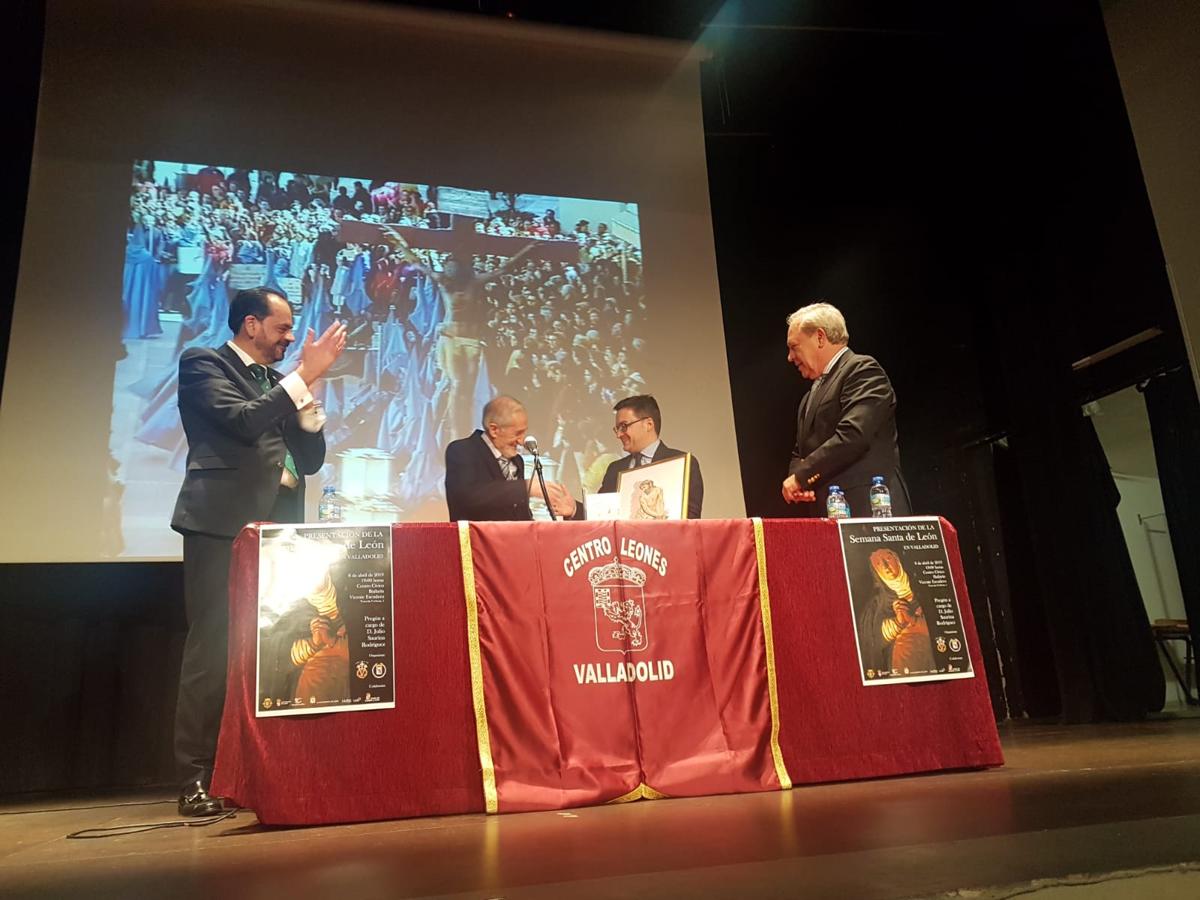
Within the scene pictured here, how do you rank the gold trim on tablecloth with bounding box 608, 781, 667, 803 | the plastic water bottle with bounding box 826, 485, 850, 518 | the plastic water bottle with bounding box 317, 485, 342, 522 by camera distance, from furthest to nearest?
the plastic water bottle with bounding box 826, 485, 850, 518, the plastic water bottle with bounding box 317, 485, 342, 522, the gold trim on tablecloth with bounding box 608, 781, 667, 803

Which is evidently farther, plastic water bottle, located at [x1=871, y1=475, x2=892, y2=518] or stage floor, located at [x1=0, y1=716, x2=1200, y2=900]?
plastic water bottle, located at [x1=871, y1=475, x2=892, y2=518]

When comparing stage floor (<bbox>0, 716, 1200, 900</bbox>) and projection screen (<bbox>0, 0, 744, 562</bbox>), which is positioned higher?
projection screen (<bbox>0, 0, 744, 562</bbox>)

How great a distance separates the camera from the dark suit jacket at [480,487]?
3414 millimetres

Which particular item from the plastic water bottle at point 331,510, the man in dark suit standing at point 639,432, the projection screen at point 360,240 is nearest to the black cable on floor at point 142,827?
the plastic water bottle at point 331,510

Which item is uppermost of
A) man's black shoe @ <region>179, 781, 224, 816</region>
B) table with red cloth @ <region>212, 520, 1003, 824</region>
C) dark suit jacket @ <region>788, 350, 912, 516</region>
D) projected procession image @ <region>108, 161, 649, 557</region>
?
projected procession image @ <region>108, 161, 649, 557</region>

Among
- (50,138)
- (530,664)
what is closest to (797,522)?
(530,664)

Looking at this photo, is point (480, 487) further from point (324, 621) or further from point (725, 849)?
point (725, 849)

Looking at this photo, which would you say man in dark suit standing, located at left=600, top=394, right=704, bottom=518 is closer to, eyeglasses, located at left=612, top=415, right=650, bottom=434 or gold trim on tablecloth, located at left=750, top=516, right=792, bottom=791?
eyeglasses, located at left=612, top=415, right=650, bottom=434

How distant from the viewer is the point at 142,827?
2227 millimetres

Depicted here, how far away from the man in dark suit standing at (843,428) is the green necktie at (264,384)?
5.33 feet

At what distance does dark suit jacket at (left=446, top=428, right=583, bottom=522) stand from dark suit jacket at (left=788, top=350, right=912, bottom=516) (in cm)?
111

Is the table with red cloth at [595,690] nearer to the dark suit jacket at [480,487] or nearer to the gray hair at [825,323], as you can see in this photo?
the gray hair at [825,323]

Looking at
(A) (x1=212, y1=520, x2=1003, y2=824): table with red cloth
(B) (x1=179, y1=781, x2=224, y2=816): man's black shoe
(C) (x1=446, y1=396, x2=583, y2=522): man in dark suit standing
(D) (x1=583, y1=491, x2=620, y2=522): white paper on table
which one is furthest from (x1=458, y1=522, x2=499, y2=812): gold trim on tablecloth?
(C) (x1=446, y1=396, x2=583, y2=522): man in dark suit standing

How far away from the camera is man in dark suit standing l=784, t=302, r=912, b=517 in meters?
2.80
